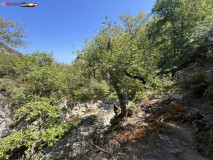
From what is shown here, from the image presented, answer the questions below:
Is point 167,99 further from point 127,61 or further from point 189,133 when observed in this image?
point 127,61

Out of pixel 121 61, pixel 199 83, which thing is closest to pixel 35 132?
pixel 121 61

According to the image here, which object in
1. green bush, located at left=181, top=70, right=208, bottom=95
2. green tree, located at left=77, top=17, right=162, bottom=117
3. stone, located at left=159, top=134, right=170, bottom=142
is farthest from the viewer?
green bush, located at left=181, top=70, right=208, bottom=95

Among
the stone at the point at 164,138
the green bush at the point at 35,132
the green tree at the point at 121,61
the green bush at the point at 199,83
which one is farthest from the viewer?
the green bush at the point at 199,83

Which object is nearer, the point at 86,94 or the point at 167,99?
the point at 167,99

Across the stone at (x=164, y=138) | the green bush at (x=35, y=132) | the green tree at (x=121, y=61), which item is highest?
the green tree at (x=121, y=61)

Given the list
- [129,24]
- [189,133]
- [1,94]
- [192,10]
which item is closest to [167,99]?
[189,133]

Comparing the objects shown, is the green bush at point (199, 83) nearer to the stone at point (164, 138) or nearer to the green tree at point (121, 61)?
the green tree at point (121, 61)

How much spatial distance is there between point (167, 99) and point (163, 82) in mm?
4821

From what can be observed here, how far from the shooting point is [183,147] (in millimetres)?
4344

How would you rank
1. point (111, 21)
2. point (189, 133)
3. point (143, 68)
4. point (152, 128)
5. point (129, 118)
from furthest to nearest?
1. point (129, 118)
2. point (111, 21)
3. point (152, 128)
4. point (143, 68)
5. point (189, 133)

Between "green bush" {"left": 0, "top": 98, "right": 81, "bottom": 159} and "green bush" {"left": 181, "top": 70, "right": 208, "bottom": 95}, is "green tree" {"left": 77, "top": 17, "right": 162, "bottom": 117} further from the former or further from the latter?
"green bush" {"left": 181, "top": 70, "right": 208, "bottom": 95}

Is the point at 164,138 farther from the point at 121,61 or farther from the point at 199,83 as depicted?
the point at 199,83


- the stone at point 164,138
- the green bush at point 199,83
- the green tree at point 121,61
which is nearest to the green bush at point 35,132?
the green tree at point 121,61

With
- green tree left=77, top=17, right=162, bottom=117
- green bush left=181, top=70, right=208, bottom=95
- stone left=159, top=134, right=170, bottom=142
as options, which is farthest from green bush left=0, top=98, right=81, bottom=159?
green bush left=181, top=70, right=208, bottom=95
